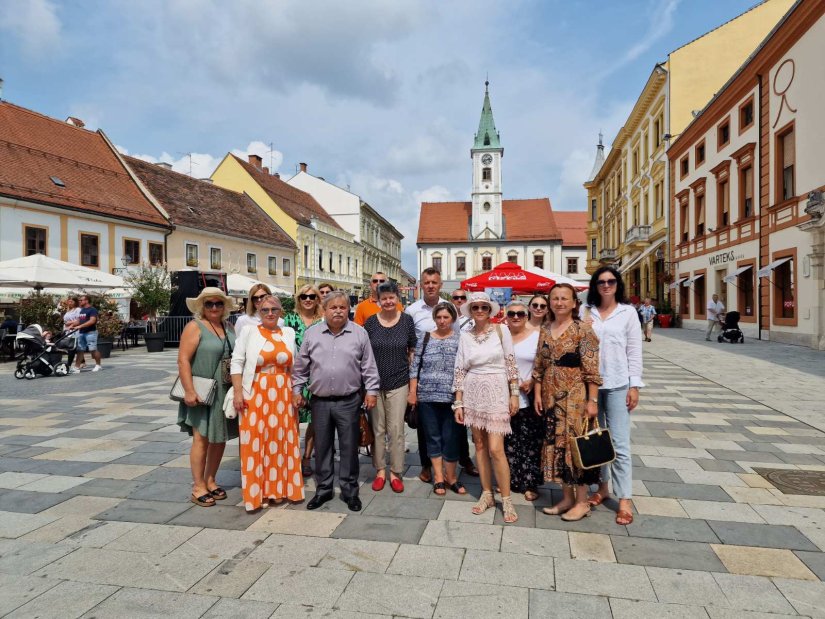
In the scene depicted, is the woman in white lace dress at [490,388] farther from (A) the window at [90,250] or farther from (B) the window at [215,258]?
(B) the window at [215,258]

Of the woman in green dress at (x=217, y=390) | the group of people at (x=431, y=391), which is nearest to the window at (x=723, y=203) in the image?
the group of people at (x=431, y=391)

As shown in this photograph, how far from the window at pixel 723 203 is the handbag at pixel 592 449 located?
22.7 m

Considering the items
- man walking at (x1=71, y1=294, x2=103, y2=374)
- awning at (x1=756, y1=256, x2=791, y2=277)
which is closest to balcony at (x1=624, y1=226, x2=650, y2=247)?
awning at (x1=756, y1=256, x2=791, y2=277)

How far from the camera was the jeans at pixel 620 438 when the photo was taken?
4.08 metres

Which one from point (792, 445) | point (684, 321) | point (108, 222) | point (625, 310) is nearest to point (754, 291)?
point (684, 321)

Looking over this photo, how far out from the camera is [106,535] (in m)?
3.80

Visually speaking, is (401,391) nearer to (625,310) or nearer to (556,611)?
(625,310)

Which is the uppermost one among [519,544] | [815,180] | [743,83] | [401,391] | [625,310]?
[743,83]

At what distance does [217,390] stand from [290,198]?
44.1 m

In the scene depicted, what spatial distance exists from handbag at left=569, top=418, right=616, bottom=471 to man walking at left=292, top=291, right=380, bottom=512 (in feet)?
5.37

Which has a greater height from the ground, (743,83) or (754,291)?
(743,83)

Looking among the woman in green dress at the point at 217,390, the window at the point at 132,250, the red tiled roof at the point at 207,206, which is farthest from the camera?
the red tiled roof at the point at 207,206

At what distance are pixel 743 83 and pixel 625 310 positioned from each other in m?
21.4

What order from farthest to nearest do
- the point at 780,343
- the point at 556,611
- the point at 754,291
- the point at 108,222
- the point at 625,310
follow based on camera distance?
the point at 108,222
the point at 754,291
the point at 780,343
the point at 625,310
the point at 556,611
